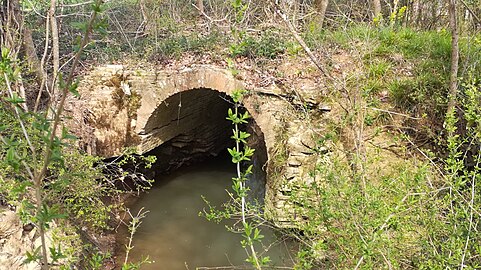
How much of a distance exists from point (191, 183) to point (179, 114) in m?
1.75

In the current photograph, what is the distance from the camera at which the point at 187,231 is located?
675 centimetres

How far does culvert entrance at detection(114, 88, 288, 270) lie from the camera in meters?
6.16

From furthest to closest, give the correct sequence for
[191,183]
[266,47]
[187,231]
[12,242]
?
[191,183], [187,231], [266,47], [12,242]

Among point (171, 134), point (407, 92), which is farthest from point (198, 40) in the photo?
point (407, 92)

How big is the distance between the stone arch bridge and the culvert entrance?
0.04 meters

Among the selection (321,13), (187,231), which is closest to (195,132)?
(187,231)

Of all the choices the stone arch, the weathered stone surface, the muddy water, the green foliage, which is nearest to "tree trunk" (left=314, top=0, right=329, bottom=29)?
the green foliage

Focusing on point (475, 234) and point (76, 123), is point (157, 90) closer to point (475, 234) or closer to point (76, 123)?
point (76, 123)

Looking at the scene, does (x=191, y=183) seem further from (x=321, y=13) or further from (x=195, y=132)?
(x=321, y=13)

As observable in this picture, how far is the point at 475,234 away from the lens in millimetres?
2297

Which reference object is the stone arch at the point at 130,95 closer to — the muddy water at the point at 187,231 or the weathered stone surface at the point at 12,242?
the muddy water at the point at 187,231

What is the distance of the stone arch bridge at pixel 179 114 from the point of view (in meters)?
5.51

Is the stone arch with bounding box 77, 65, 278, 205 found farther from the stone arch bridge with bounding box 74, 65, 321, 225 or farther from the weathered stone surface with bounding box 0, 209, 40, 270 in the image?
the weathered stone surface with bounding box 0, 209, 40, 270

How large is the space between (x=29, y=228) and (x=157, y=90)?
10.0 ft
